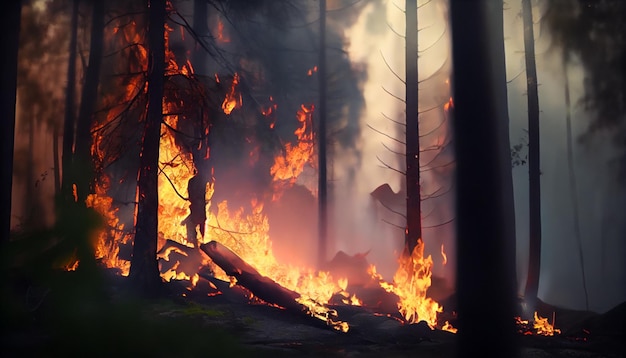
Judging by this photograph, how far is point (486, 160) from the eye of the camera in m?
4.77

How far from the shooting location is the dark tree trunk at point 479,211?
470 centimetres

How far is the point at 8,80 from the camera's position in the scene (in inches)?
354

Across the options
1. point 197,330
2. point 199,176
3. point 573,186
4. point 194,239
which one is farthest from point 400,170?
point 197,330

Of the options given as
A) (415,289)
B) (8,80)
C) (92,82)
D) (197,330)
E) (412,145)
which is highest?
(92,82)

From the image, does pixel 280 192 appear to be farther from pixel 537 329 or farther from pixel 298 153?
pixel 537 329

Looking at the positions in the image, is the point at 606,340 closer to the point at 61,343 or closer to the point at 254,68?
the point at 61,343

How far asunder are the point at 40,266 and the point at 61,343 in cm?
126

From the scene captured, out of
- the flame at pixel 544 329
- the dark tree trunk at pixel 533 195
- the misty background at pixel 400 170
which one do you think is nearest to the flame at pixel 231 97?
the misty background at pixel 400 170

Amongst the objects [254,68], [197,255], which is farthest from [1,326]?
[254,68]

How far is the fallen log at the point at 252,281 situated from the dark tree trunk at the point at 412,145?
13.2ft

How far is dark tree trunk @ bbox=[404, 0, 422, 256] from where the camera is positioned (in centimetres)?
1414

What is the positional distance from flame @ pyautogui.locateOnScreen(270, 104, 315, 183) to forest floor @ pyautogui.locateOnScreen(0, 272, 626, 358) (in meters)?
8.38

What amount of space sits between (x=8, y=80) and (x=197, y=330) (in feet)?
17.2

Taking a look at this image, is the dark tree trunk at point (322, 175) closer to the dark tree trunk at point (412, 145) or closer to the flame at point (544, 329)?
the dark tree trunk at point (412, 145)
